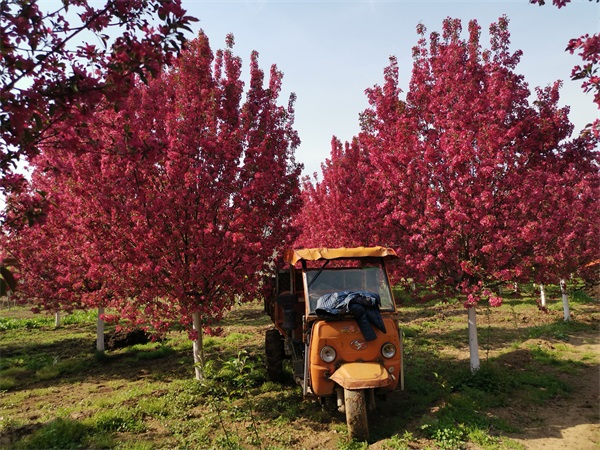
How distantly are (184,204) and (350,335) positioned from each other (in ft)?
13.6

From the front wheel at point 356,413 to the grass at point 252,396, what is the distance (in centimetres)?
16

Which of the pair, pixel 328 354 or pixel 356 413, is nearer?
pixel 356 413

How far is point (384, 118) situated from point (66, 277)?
9.44 meters

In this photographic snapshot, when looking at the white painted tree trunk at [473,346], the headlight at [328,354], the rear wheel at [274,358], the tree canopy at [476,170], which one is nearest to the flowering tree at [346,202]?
the tree canopy at [476,170]

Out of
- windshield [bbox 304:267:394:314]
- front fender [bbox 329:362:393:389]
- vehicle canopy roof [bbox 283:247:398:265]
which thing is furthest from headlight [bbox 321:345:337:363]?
vehicle canopy roof [bbox 283:247:398:265]

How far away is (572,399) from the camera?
704cm

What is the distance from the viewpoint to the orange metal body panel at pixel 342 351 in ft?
18.4

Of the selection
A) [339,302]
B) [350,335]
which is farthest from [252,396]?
[339,302]

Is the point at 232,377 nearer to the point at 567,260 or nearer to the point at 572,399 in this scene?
the point at 572,399

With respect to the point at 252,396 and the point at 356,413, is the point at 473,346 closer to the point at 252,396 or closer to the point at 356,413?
the point at 356,413

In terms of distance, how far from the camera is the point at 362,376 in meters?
5.24

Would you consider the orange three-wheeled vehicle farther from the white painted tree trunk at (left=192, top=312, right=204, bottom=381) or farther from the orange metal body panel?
the white painted tree trunk at (left=192, top=312, right=204, bottom=381)

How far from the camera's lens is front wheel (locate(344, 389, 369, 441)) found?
525 cm

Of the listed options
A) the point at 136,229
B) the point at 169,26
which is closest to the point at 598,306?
the point at 136,229
